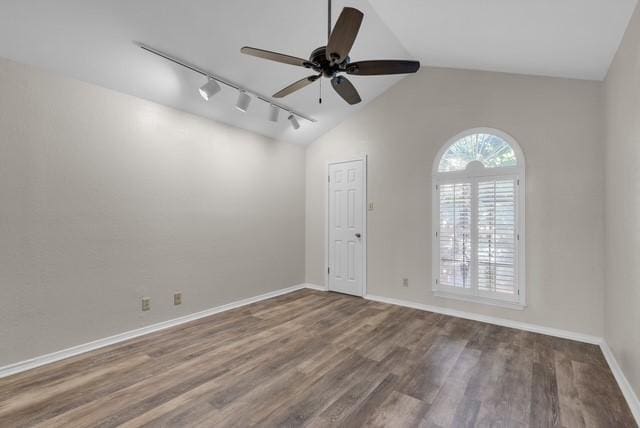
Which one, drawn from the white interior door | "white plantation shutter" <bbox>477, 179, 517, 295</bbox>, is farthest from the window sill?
the white interior door

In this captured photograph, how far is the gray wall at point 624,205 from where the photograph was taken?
2.04 meters

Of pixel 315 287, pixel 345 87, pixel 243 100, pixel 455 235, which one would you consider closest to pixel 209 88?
pixel 243 100

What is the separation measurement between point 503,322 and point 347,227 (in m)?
2.44

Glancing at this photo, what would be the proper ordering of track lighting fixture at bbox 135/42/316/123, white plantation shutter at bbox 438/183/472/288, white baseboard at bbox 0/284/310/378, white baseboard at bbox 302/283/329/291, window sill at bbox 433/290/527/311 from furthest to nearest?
white baseboard at bbox 302/283/329/291 < white plantation shutter at bbox 438/183/472/288 < window sill at bbox 433/290/527/311 < track lighting fixture at bbox 135/42/316/123 < white baseboard at bbox 0/284/310/378

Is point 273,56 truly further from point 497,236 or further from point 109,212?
point 497,236

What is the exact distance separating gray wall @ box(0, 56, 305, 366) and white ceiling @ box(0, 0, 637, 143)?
0.34 meters

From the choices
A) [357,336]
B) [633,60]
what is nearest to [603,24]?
[633,60]

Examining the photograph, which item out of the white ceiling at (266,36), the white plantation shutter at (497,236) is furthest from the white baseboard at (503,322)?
the white ceiling at (266,36)

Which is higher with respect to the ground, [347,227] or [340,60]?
[340,60]

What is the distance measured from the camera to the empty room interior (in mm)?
2148

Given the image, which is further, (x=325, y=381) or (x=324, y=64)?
(x=325, y=381)

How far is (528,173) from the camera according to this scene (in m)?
3.42

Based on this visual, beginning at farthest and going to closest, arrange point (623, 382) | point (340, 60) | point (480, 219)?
1. point (480, 219)
2. point (623, 382)
3. point (340, 60)

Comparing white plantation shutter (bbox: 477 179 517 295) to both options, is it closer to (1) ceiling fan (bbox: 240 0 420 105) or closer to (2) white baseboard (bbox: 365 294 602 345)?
(2) white baseboard (bbox: 365 294 602 345)
